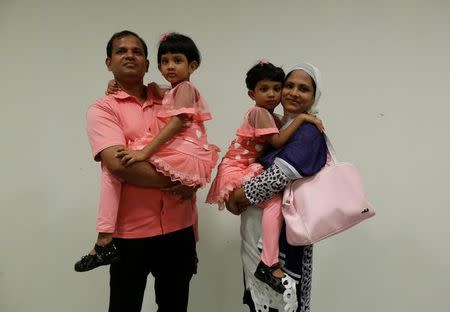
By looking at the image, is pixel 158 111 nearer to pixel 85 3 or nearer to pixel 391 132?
pixel 85 3

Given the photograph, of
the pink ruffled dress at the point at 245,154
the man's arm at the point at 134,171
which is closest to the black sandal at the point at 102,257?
the man's arm at the point at 134,171

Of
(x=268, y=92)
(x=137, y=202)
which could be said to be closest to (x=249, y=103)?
(x=268, y=92)

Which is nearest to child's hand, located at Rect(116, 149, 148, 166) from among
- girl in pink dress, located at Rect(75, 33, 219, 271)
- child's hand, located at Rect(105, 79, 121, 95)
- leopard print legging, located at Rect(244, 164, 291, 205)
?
girl in pink dress, located at Rect(75, 33, 219, 271)

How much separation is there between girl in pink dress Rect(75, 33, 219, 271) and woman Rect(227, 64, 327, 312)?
20 cm

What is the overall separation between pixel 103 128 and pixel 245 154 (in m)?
0.54

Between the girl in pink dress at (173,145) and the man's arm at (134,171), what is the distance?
0.07 ft

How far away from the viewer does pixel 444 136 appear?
1.88 m

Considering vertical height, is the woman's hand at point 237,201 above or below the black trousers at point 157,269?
above

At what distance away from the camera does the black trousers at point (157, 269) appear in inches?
51.0

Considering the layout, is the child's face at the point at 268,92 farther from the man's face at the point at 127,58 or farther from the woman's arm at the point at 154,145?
the man's face at the point at 127,58

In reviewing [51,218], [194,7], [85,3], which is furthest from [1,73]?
[194,7]

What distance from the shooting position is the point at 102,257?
47.8 inches

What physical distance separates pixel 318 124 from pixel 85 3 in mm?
1517

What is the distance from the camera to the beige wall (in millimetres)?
1884
